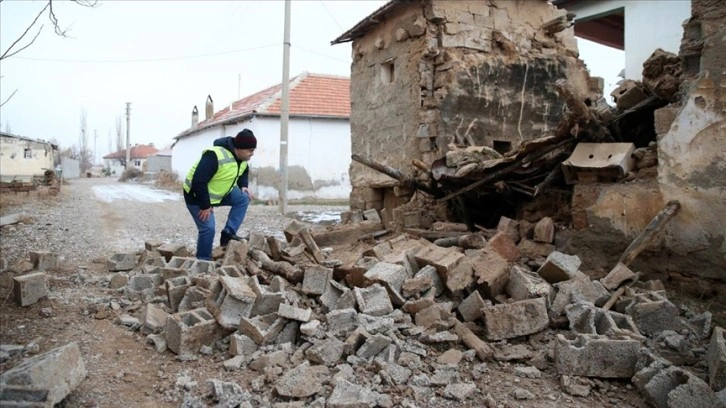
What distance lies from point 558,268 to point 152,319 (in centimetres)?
339

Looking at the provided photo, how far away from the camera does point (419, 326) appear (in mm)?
3705

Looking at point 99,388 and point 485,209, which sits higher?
point 485,209

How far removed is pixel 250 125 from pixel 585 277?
17131mm

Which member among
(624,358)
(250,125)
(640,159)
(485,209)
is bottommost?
(624,358)

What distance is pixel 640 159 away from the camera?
4562mm

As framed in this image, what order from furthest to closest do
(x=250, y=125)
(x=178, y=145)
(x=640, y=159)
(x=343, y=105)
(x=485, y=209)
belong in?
(x=178, y=145)
(x=343, y=105)
(x=250, y=125)
(x=485, y=209)
(x=640, y=159)

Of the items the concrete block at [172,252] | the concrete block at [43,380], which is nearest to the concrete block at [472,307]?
the concrete block at [43,380]

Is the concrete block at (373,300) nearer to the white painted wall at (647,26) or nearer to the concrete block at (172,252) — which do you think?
the concrete block at (172,252)

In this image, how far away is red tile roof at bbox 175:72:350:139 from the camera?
781 inches

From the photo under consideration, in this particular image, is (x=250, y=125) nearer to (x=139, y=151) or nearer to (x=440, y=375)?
(x=440, y=375)

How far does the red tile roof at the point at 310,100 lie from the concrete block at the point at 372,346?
55.2 ft

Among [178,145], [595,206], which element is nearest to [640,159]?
[595,206]

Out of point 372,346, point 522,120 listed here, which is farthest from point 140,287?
point 522,120

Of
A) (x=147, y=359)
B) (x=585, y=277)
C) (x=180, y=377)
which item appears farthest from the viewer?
(x=585, y=277)
